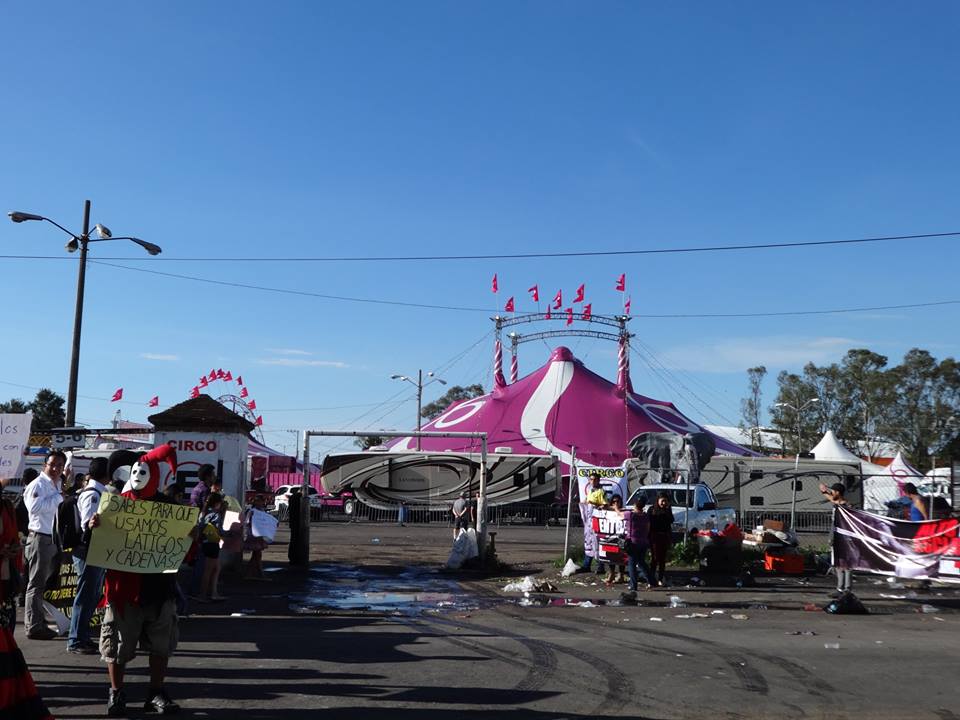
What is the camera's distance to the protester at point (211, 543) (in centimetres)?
1300

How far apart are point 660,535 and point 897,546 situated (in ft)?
12.9

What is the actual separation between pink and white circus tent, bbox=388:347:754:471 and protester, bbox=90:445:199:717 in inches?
1414

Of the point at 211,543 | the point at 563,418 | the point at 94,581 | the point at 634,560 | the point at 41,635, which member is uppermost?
the point at 563,418

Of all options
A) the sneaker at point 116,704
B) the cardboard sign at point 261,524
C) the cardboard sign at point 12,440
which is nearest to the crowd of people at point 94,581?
the sneaker at point 116,704

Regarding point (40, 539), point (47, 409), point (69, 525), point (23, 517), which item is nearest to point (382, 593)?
point (40, 539)

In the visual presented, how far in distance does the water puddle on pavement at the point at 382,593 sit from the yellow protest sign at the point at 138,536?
615 centimetres

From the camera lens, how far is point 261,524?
55.1ft

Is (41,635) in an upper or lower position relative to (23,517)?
lower

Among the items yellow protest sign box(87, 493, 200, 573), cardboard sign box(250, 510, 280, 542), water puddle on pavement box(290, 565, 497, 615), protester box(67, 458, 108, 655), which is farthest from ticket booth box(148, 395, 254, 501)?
yellow protest sign box(87, 493, 200, 573)

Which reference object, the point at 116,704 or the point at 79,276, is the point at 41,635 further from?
the point at 79,276

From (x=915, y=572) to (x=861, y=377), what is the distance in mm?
54012

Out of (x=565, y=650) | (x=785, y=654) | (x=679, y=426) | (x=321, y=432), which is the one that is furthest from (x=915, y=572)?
(x=679, y=426)

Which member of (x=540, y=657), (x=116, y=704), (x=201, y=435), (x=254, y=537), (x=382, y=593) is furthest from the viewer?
(x=201, y=435)

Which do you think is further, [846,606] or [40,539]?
[846,606]
